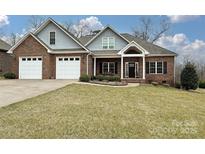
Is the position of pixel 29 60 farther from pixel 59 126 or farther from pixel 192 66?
pixel 59 126

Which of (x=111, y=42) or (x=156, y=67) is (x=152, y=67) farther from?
(x=111, y=42)

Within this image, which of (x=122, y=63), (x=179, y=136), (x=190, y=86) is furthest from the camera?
(x=122, y=63)

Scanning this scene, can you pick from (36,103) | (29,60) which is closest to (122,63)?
(29,60)

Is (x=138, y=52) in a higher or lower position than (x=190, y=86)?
higher

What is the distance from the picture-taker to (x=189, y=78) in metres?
22.5

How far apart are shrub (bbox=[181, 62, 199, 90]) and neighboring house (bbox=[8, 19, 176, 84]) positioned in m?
2.18

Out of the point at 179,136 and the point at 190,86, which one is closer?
the point at 179,136

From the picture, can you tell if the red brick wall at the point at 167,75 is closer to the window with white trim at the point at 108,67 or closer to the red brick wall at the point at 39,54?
the window with white trim at the point at 108,67

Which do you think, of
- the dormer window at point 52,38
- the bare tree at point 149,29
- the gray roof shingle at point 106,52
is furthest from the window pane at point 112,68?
the bare tree at point 149,29

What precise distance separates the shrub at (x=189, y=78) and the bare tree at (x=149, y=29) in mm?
20168

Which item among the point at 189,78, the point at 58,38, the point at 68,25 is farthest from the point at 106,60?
the point at 68,25
